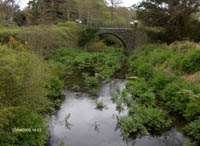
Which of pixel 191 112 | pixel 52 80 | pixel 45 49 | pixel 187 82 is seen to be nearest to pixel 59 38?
pixel 45 49

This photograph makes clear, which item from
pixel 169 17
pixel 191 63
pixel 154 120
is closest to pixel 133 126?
pixel 154 120

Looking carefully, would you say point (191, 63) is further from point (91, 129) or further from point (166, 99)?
point (91, 129)

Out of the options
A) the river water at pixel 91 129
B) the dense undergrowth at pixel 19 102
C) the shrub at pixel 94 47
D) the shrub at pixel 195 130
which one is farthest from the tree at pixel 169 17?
the dense undergrowth at pixel 19 102

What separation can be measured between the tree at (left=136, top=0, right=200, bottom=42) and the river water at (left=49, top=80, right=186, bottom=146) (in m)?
13.8

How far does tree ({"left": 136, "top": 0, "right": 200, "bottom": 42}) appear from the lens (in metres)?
20.1

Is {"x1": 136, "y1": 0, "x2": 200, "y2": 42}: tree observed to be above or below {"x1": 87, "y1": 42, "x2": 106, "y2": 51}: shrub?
above

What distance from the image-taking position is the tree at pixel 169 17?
20.1 m

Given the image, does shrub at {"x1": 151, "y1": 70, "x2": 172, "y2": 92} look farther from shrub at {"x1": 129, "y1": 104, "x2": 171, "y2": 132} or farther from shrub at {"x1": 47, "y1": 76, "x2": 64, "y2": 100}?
shrub at {"x1": 47, "y1": 76, "x2": 64, "y2": 100}

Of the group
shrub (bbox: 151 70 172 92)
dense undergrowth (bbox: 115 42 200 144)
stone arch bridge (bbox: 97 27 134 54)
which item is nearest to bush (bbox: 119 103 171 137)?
dense undergrowth (bbox: 115 42 200 144)

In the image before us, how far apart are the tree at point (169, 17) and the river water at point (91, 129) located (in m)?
13.8

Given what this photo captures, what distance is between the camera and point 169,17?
20.7 meters

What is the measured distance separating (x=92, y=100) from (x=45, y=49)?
11163 millimetres

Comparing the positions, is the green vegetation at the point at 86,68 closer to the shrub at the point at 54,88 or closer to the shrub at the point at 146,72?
the shrub at the point at 54,88

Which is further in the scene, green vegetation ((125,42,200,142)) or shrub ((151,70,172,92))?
shrub ((151,70,172,92))
